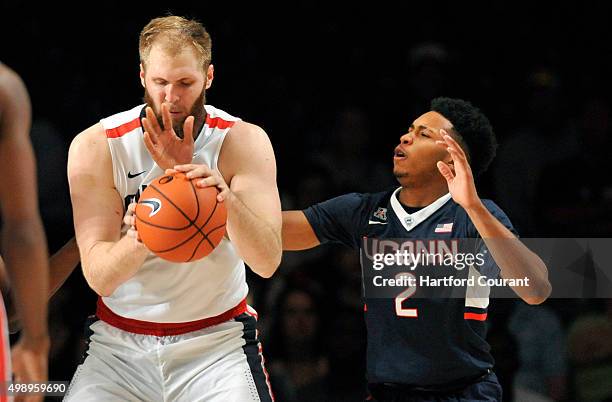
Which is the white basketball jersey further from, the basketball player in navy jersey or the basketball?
the basketball player in navy jersey

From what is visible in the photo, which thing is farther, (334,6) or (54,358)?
(334,6)

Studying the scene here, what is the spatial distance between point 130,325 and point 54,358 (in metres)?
1.89

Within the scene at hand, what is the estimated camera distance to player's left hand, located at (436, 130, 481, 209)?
4.61 meters

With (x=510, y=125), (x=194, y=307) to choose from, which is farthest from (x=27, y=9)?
(x=194, y=307)

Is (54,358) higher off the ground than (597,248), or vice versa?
(597,248)

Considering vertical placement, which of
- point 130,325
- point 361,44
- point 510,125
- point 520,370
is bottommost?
point 520,370

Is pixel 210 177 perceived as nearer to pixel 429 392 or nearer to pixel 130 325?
pixel 130 325

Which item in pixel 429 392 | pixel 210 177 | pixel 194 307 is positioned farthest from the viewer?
pixel 429 392

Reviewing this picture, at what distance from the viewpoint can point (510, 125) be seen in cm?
720

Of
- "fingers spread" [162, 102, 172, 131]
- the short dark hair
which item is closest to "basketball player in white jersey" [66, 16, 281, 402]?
"fingers spread" [162, 102, 172, 131]

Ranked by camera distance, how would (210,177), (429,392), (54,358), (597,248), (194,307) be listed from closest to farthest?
(210,177) < (194,307) < (429,392) < (54,358) < (597,248)

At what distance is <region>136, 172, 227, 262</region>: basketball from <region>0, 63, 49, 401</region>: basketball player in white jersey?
2.76 ft

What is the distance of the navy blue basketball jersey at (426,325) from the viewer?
4645mm

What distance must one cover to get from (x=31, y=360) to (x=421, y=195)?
95.0 inches
